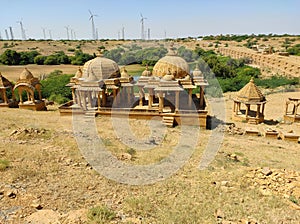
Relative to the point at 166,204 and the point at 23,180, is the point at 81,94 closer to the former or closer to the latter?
the point at 23,180

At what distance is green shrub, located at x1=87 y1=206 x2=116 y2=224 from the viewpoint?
22.6 ft

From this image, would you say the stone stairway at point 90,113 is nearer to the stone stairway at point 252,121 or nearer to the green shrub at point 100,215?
the green shrub at point 100,215

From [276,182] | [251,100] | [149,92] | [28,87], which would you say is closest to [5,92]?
[28,87]

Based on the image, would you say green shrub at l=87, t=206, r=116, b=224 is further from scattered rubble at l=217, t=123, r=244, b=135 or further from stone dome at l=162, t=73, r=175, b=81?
scattered rubble at l=217, t=123, r=244, b=135

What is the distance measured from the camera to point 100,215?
23.0 feet

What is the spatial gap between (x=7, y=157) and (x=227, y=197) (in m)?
9.19

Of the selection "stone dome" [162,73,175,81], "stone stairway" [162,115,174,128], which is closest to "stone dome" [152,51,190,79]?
"stone dome" [162,73,175,81]

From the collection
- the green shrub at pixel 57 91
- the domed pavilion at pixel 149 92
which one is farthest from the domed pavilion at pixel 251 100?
the green shrub at pixel 57 91

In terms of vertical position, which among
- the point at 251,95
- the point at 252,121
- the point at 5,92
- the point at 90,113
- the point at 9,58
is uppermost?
the point at 9,58

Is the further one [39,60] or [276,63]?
[39,60]

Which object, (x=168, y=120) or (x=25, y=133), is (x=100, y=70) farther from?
(x=25, y=133)

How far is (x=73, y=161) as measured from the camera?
10602 mm

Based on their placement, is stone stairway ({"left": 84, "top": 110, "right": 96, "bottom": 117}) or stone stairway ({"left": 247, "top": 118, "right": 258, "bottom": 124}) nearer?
stone stairway ({"left": 84, "top": 110, "right": 96, "bottom": 117})

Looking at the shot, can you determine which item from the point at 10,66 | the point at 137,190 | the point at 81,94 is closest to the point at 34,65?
the point at 10,66
